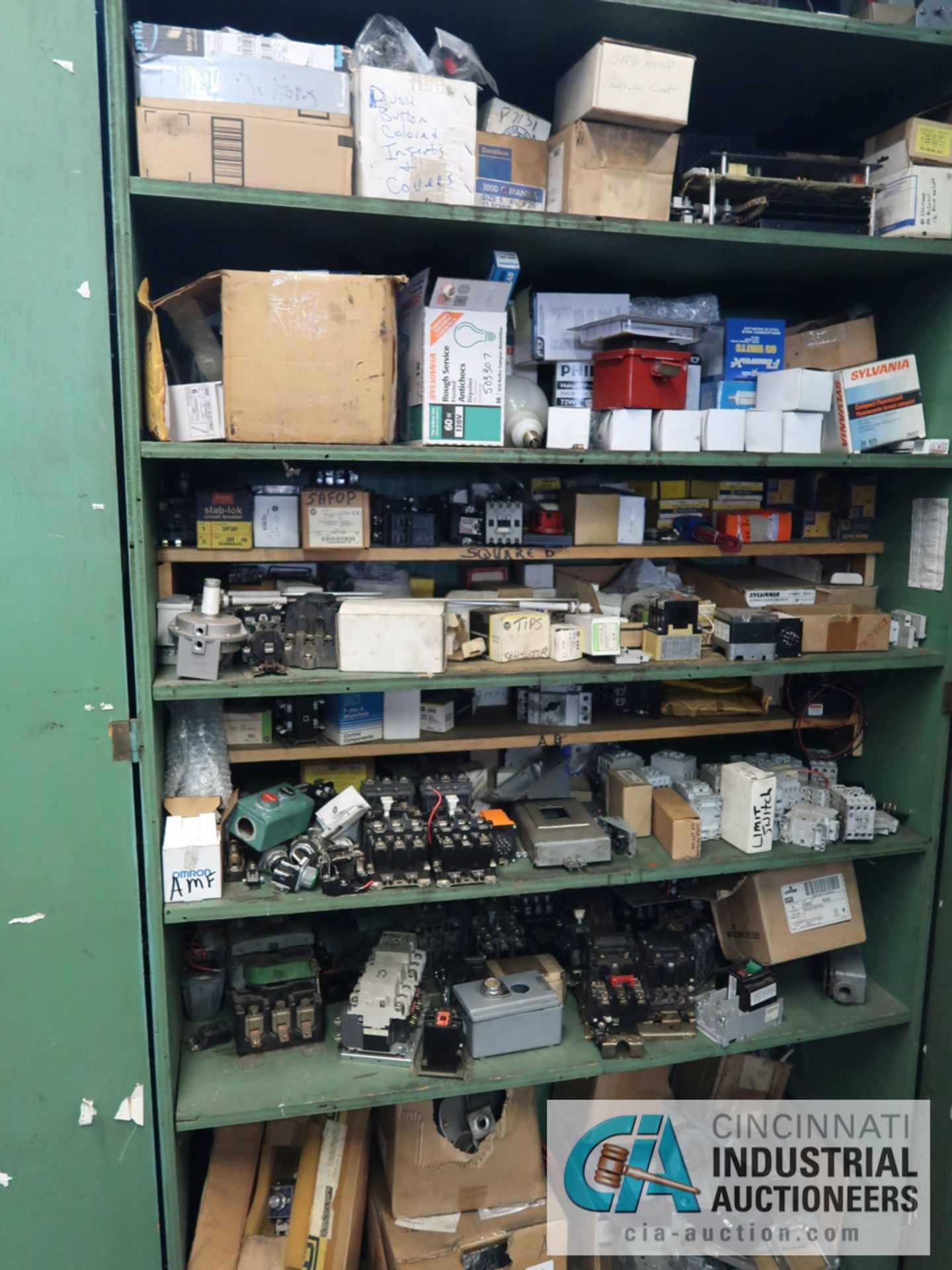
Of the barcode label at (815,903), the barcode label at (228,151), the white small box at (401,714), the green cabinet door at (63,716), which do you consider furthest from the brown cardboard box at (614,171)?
the barcode label at (815,903)

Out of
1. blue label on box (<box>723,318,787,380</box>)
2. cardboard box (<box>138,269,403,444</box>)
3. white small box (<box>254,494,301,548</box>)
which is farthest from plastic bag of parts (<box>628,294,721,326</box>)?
white small box (<box>254,494,301,548</box>)

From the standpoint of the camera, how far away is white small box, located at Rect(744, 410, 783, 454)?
72.8 inches

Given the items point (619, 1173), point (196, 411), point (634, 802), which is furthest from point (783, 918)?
point (196, 411)

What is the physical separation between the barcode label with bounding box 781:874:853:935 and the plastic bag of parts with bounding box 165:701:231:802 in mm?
1307

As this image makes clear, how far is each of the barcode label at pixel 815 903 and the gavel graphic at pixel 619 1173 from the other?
679 millimetres

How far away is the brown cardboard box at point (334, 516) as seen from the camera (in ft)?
5.88

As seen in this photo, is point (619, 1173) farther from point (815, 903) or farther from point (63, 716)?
point (63, 716)

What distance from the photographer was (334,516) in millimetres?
1794

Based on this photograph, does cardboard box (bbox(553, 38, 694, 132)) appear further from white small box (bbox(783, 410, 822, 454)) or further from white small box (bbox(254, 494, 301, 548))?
white small box (bbox(254, 494, 301, 548))

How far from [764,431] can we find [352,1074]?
5.25 feet

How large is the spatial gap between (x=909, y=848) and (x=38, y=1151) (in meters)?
1.92

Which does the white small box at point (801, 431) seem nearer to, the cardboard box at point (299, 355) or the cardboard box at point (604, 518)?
the cardboard box at point (604, 518)

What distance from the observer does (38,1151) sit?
1616mm

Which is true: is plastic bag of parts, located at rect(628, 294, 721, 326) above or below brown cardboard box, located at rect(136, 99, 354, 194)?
below
